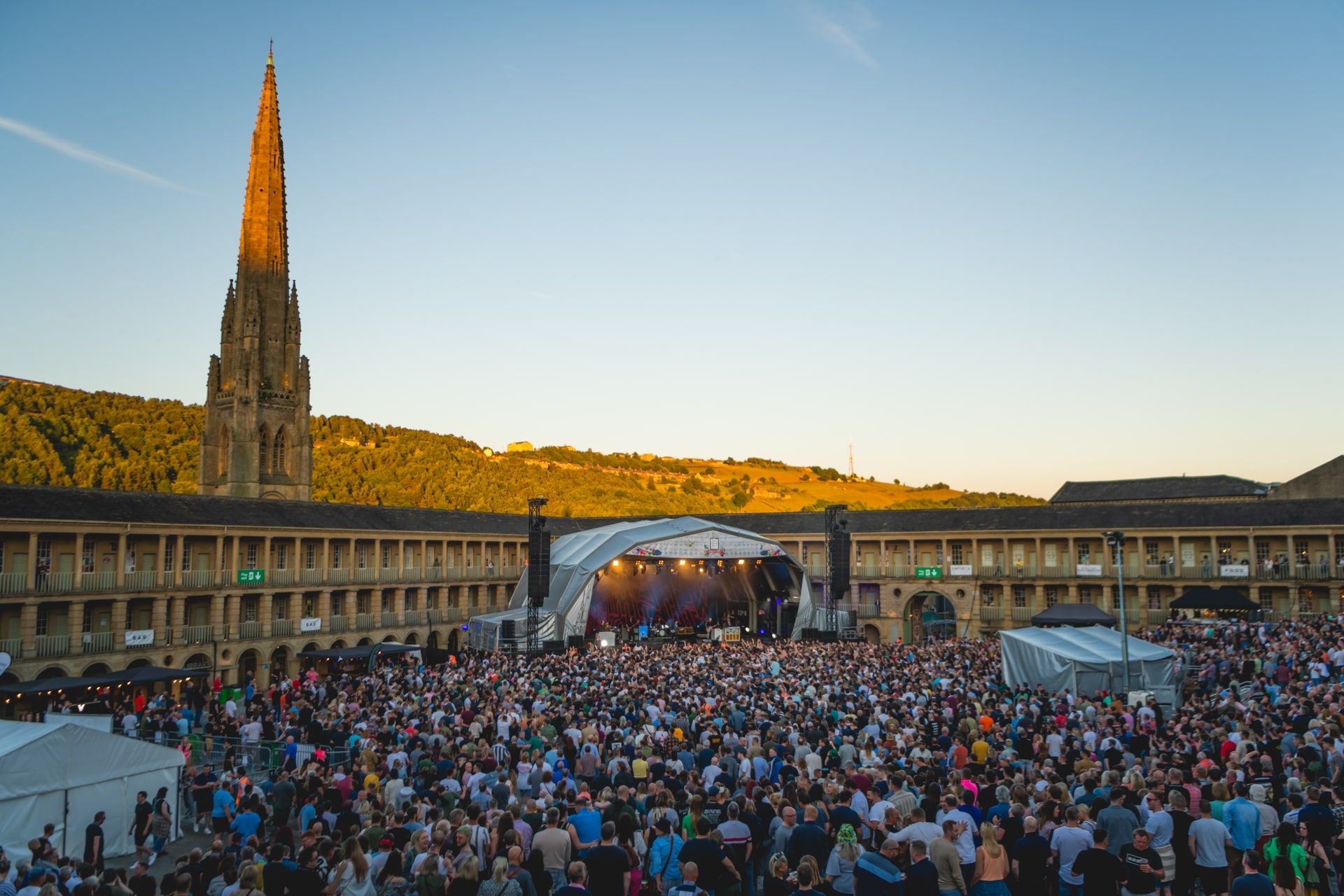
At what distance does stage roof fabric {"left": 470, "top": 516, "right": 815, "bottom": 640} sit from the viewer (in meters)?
39.0

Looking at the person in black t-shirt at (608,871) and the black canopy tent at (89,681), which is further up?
the person in black t-shirt at (608,871)

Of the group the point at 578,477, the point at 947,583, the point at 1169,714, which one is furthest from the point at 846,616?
the point at 578,477

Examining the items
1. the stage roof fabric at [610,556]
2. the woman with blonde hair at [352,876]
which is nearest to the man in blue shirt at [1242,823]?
the woman with blonde hair at [352,876]

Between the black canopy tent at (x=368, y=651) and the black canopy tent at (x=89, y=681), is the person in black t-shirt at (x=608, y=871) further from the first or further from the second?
the black canopy tent at (x=368, y=651)

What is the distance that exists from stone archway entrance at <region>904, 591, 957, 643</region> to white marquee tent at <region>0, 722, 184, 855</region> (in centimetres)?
4266

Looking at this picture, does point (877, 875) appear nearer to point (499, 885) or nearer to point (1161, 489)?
point (499, 885)

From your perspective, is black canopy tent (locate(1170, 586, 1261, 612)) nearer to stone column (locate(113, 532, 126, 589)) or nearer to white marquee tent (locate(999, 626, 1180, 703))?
white marquee tent (locate(999, 626, 1180, 703))

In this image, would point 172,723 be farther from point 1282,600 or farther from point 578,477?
point 578,477

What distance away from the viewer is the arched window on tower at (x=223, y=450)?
196 ft

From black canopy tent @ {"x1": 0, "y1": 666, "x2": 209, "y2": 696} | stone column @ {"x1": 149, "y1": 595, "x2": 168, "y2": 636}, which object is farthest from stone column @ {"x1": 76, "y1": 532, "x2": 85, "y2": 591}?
black canopy tent @ {"x1": 0, "y1": 666, "x2": 209, "y2": 696}

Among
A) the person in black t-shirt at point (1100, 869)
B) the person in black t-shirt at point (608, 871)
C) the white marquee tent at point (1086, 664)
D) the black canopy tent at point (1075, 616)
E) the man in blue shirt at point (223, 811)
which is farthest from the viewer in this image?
the black canopy tent at point (1075, 616)

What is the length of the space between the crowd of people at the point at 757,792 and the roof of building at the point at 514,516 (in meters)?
10.6

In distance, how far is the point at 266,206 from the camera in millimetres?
61844

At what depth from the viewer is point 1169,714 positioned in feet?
66.4
